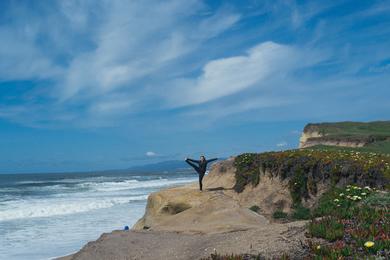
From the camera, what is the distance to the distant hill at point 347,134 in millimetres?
31719

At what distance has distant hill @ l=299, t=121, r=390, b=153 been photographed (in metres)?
31.7

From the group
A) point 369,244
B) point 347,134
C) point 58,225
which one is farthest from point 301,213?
point 347,134

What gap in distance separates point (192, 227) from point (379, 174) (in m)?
5.67

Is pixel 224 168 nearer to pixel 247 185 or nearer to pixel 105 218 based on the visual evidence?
pixel 247 185

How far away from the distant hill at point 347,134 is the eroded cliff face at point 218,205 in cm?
1120

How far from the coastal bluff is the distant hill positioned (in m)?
12.0

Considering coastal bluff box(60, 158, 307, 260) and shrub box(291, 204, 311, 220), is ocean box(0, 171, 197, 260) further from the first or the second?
shrub box(291, 204, 311, 220)

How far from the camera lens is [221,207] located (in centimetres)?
1358

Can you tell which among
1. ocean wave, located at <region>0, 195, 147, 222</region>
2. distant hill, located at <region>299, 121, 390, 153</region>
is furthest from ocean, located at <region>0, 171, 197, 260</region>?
distant hill, located at <region>299, 121, 390, 153</region>

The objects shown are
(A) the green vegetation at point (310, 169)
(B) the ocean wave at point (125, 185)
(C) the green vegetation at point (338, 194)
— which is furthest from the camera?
(B) the ocean wave at point (125, 185)

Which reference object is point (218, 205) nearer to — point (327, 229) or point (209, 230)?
point (209, 230)

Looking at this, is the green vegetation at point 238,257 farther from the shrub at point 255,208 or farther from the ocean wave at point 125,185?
the ocean wave at point 125,185

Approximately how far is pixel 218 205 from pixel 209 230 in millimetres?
3210

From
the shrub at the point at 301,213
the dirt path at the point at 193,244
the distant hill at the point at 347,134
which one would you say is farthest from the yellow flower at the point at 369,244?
the distant hill at the point at 347,134
